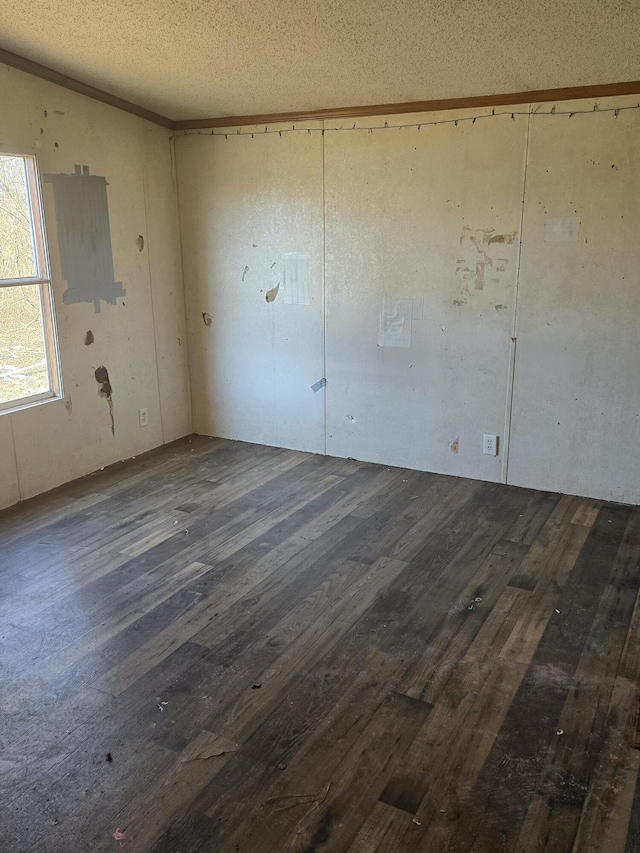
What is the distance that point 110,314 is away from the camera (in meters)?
4.66

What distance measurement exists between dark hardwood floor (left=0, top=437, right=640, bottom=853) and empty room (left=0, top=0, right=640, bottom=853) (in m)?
0.01

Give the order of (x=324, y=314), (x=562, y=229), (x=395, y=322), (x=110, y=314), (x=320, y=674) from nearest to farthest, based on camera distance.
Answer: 1. (x=320, y=674)
2. (x=562, y=229)
3. (x=395, y=322)
4. (x=110, y=314)
5. (x=324, y=314)

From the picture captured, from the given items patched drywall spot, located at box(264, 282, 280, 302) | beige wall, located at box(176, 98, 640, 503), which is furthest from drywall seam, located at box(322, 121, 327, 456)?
patched drywall spot, located at box(264, 282, 280, 302)

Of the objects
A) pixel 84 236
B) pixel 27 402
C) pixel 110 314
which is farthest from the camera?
pixel 110 314

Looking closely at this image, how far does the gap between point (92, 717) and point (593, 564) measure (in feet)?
7.71

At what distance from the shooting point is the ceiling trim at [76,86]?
372 centimetres

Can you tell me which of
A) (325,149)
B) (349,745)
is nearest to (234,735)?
(349,745)

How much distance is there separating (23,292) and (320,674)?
2.85 m

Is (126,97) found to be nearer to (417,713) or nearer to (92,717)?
(92,717)

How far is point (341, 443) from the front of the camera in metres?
4.93

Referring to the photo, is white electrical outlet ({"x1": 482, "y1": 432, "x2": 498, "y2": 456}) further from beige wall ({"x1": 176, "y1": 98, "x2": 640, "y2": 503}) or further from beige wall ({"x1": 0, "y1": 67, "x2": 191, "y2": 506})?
beige wall ({"x1": 0, "y1": 67, "x2": 191, "y2": 506})

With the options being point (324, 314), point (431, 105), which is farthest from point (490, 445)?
point (431, 105)

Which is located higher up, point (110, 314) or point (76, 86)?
→ point (76, 86)

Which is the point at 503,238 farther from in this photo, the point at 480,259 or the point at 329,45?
the point at 329,45
